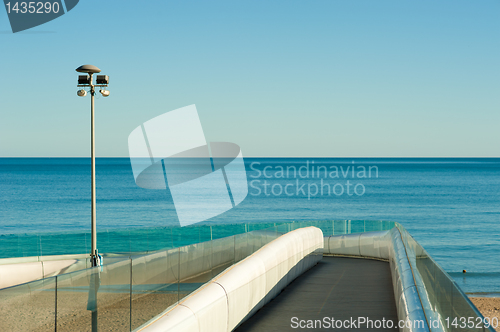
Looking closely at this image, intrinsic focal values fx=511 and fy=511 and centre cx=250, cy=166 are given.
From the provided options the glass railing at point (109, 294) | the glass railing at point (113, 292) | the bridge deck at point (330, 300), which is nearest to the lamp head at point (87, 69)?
the glass railing at point (113, 292)

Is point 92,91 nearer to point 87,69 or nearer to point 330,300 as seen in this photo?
point 87,69

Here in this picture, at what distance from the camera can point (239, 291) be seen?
9.87m

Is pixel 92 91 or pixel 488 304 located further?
pixel 488 304

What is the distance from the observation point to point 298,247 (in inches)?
611

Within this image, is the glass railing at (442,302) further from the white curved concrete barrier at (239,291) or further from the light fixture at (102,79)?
the light fixture at (102,79)

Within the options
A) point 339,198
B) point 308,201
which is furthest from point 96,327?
point 339,198

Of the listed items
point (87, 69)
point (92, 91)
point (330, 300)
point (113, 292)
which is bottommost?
point (330, 300)

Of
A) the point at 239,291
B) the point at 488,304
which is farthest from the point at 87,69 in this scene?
the point at 488,304

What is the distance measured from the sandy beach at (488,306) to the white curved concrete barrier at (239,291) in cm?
949

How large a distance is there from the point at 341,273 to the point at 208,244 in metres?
7.52

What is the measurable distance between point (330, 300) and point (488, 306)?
1303 cm

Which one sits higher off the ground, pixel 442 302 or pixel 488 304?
pixel 442 302

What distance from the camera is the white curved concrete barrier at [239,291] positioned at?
7598 mm

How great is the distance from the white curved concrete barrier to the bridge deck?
297 mm
